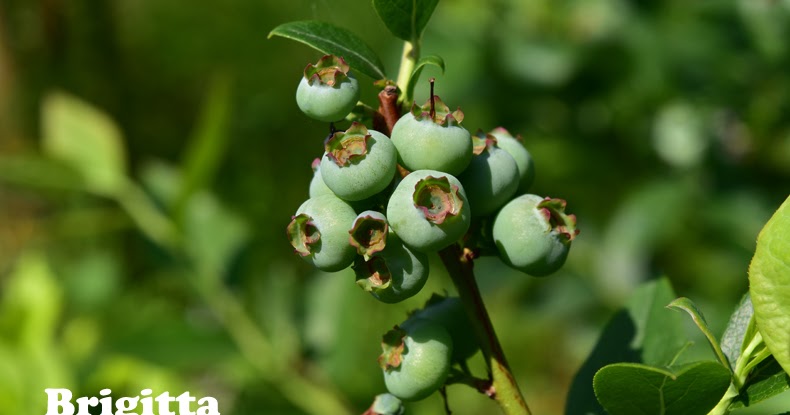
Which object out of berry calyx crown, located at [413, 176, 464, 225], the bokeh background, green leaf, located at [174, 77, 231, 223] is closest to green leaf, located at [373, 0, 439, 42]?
berry calyx crown, located at [413, 176, 464, 225]

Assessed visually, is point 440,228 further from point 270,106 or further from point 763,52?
point 270,106

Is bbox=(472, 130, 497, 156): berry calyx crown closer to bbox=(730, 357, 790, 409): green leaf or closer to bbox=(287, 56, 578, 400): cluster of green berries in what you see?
bbox=(287, 56, 578, 400): cluster of green berries

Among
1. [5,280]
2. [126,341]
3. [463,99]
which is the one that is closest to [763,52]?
[463,99]

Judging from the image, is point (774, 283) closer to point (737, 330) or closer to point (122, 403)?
point (737, 330)

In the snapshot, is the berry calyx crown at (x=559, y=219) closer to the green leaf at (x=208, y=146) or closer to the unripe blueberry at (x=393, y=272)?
the unripe blueberry at (x=393, y=272)

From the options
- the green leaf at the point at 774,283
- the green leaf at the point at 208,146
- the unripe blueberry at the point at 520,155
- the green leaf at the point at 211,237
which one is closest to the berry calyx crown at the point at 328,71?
the unripe blueberry at the point at 520,155
